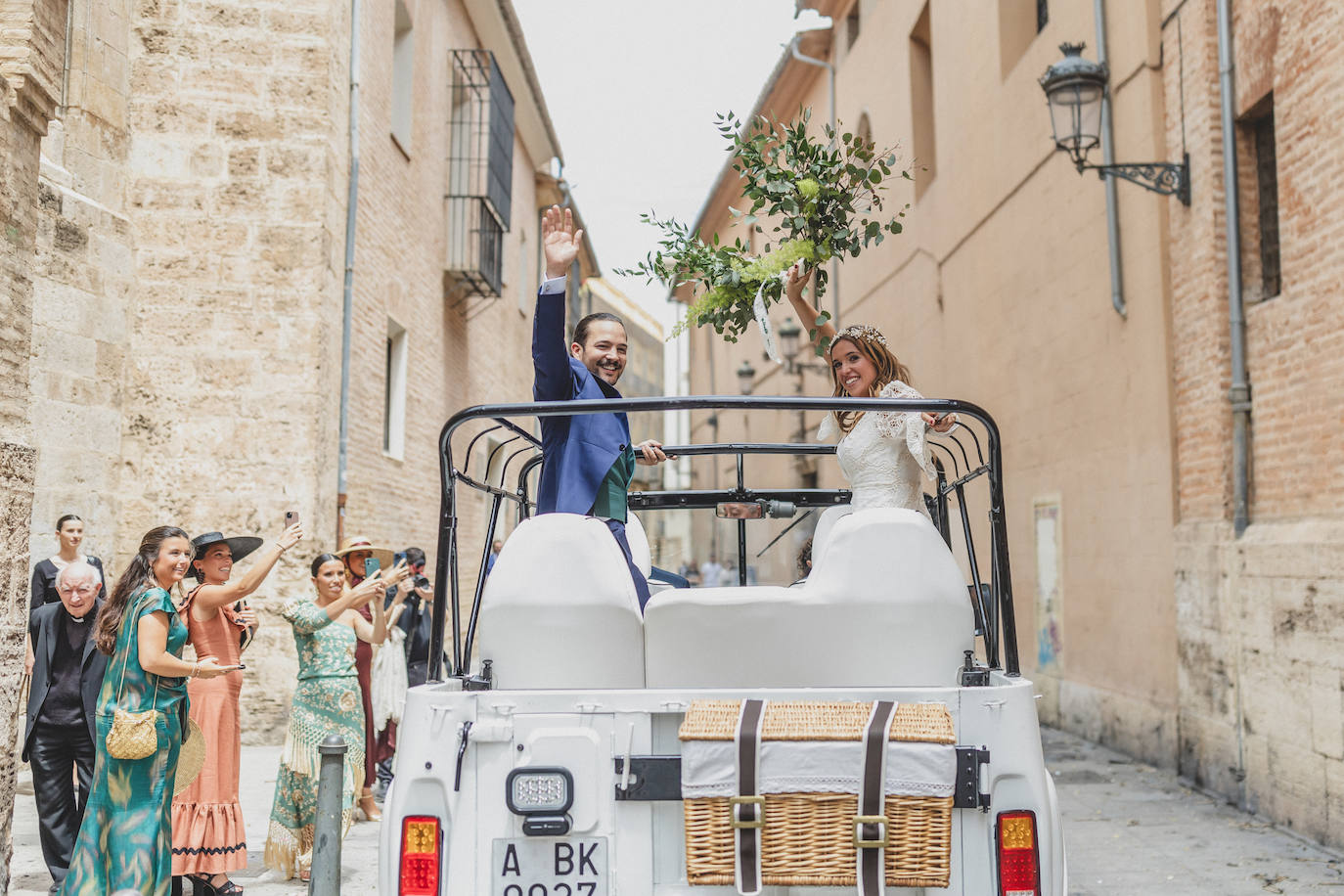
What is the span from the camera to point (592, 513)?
159 inches

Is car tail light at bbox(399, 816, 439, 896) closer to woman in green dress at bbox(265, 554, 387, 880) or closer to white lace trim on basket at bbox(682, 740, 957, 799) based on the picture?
white lace trim on basket at bbox(682, 740, 957, 799)

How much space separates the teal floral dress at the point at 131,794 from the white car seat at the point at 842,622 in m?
2.41

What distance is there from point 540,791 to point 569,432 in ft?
4.35

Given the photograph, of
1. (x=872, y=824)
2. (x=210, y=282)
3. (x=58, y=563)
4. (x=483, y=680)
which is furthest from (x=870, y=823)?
(x=210, y=282)

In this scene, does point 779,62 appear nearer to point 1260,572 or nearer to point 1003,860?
point 1260,572

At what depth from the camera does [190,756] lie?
16.6ft

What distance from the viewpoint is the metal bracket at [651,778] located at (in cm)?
301

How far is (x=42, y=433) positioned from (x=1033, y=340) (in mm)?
9078

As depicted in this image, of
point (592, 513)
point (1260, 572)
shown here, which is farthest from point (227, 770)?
point (1260, 572)

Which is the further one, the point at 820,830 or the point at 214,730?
the point at 214,730

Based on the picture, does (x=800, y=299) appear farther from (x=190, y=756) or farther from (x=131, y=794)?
(x=131, y=794)

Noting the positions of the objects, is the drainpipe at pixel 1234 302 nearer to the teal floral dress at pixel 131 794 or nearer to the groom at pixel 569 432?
the groom at pixel 569 432

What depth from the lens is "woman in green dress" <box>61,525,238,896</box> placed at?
4590 mm

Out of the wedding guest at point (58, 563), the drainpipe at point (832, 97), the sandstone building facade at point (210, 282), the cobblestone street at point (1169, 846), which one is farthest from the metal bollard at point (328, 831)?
the drainpipe at point (832, 97)
